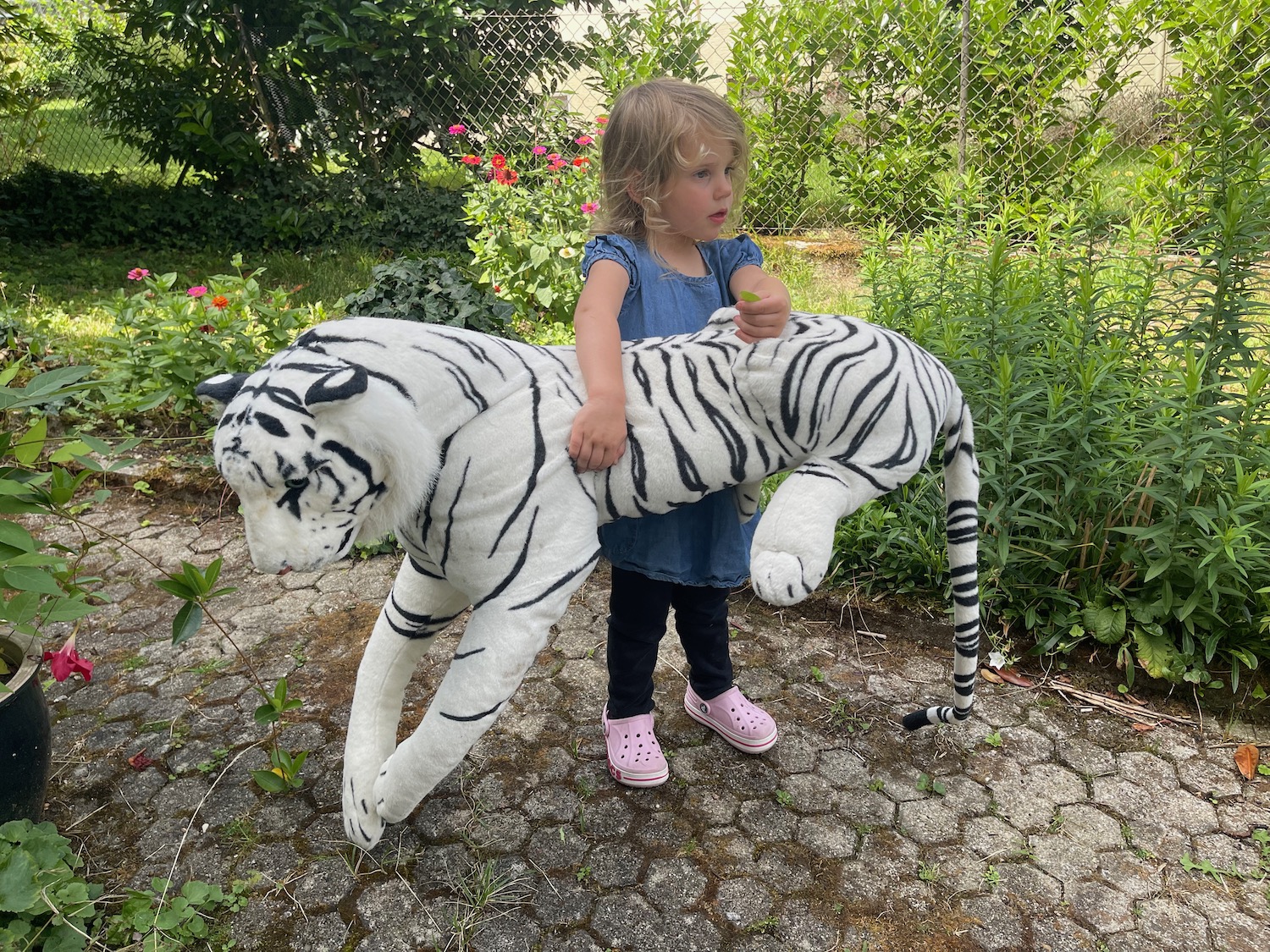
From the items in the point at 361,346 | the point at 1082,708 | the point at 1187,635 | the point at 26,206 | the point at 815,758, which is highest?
the point at 361,346

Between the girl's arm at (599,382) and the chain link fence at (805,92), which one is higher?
the chain link fence at (805,92)

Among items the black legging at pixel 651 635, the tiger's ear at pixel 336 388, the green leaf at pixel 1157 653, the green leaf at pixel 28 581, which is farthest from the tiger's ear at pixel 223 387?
the green leaf at pixel 1157 653

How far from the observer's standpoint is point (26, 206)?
8195 millimetres

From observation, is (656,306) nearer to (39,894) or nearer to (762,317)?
(762,317)

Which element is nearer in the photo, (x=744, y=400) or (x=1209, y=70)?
(x=744, y=400)

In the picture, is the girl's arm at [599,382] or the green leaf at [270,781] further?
the green leaf at [270,781]

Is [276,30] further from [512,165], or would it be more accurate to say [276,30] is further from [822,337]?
[822,337]

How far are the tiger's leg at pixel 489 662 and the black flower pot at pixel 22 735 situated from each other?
95 cm

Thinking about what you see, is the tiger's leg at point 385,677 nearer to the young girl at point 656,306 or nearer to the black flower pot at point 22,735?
the young girl at point 656,306

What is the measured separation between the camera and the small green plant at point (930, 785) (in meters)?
2.22

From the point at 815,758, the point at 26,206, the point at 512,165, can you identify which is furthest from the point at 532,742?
the point at 26,206

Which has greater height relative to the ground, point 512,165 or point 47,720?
point 512,165

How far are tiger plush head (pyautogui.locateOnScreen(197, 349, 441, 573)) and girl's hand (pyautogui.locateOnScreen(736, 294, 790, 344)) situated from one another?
637 mm

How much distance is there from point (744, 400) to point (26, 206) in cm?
944
